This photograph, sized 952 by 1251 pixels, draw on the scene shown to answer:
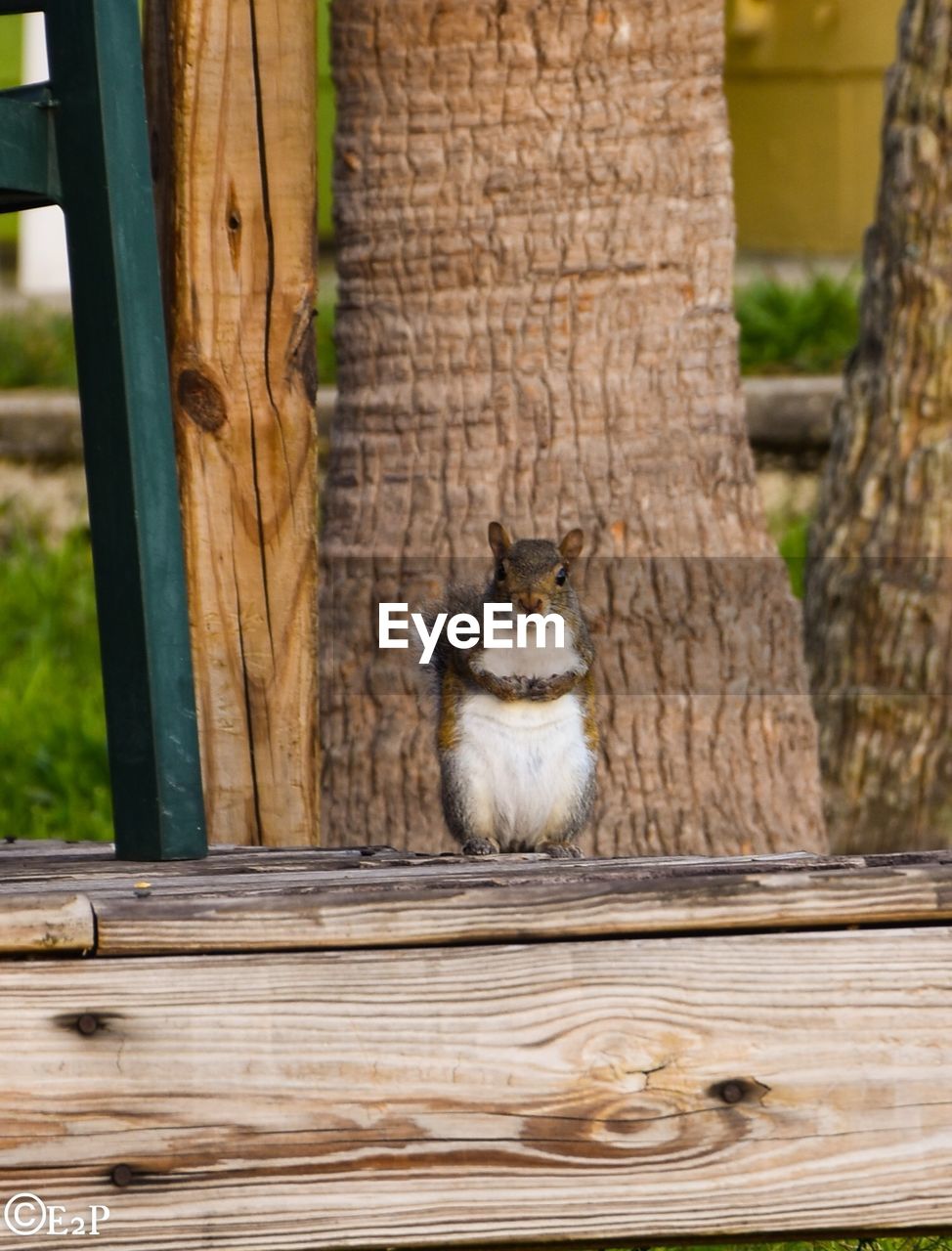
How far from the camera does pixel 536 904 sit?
83.7 inches

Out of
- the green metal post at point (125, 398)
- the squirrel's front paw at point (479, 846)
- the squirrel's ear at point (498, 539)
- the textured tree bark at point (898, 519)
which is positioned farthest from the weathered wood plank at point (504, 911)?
the textured tree bark at point (898, 519)

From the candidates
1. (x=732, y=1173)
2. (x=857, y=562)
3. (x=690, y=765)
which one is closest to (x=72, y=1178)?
(x=732, y=1173)

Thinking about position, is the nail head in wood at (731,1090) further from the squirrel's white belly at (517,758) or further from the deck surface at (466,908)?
the squirrel's white belly at (517,758)

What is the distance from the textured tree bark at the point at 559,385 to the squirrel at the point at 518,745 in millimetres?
600

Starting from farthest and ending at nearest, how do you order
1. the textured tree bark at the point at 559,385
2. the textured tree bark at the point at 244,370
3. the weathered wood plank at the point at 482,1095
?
the textured tree bark at the point at 559,385
the textured tree bark at the point at 244,370
the weathered wood plank at the point at 482,1095

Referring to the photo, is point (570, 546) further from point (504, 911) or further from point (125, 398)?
point (504, 911)

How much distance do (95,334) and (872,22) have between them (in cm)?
740

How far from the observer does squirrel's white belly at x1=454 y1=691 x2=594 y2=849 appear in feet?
9.54

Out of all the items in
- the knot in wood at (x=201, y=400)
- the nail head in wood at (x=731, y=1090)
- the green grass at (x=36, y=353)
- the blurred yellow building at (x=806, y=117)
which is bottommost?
the nail head in wood at (x=731, y=1090)

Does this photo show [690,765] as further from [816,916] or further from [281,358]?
[816,916]

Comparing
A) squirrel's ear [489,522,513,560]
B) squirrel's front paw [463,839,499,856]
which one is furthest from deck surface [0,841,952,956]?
squirrel's ear [489,522,513,560]

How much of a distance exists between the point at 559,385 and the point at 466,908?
1683 mm

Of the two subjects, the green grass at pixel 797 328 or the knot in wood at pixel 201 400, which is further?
the green grass at pixel 797 328

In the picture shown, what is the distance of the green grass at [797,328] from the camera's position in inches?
295
